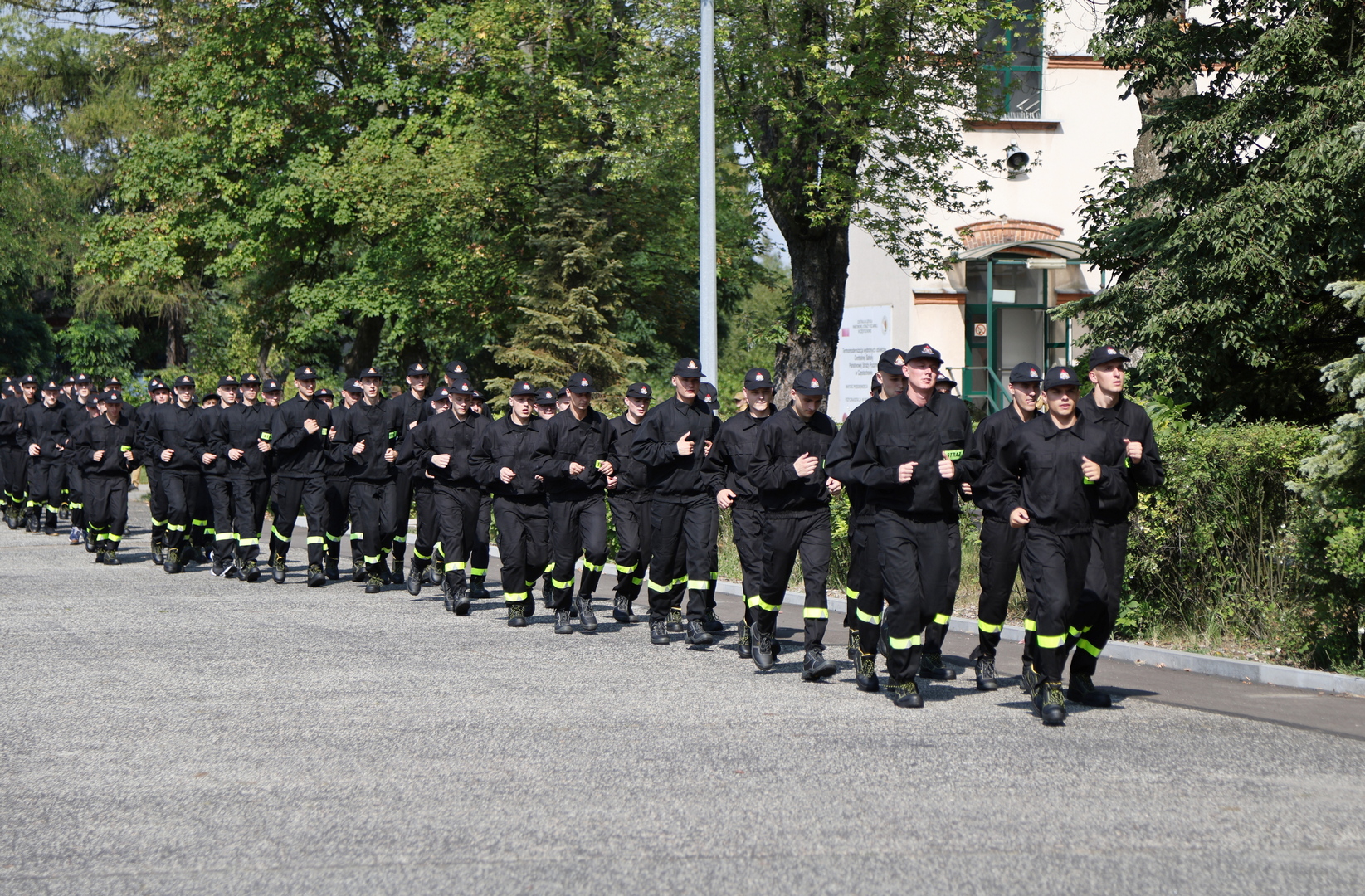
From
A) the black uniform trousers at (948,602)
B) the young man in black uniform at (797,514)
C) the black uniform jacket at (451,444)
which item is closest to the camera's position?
the black uniform trousers at (948,602)

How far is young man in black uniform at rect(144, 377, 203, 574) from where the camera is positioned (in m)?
16.2

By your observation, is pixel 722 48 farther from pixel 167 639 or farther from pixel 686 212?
pixel 167 639

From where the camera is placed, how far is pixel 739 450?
10.4 meters

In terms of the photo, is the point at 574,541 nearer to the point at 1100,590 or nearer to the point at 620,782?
the point at 1100,590

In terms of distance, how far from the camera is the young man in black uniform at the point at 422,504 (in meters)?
14.3

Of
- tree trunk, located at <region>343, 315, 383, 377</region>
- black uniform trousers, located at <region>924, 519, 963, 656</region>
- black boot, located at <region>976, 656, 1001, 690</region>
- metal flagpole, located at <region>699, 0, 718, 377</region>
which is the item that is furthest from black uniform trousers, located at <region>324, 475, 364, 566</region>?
tree trunk, located at <region>343, 315, 383, 377</region>

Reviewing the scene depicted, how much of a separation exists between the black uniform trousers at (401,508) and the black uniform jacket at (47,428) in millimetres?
7956

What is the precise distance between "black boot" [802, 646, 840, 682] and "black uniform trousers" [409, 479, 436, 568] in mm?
5670

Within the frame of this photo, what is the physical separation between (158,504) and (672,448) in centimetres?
848

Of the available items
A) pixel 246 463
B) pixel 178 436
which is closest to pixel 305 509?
pixel 246 463

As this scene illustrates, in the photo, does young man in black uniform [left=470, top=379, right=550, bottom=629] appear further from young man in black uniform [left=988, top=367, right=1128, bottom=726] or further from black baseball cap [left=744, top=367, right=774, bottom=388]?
young man in black uniform [left=988, top=367, right=1128, bottom=726]

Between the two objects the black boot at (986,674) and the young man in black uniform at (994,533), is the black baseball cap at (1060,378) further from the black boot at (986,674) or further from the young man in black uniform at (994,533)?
the black boot at (986,674)

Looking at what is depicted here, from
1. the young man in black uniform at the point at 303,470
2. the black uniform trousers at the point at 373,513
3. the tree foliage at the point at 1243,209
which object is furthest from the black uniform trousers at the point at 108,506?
the tree foliage at the point at 1243,209

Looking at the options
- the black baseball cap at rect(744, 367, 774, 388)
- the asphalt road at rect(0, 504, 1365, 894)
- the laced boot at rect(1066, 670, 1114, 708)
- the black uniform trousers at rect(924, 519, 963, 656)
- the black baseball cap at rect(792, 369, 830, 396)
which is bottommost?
the asphalt road at rect(0, 504, 1365, 894)
